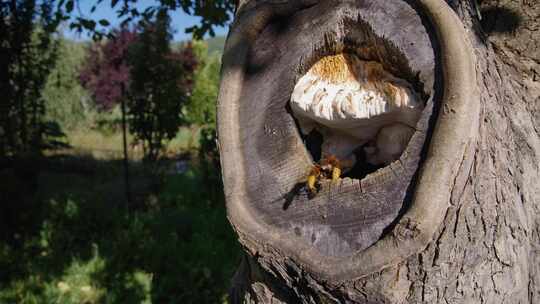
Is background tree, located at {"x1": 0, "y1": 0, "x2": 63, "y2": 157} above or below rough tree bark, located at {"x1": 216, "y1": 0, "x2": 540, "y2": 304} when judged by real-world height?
above

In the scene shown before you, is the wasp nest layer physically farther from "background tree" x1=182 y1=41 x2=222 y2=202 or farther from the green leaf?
A: the green leaf

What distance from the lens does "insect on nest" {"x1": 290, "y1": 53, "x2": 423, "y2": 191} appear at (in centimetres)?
121

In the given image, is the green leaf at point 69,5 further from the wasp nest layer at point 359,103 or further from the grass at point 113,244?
the wasp nest layer at point 359,103

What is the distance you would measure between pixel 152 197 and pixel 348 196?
5.14 m

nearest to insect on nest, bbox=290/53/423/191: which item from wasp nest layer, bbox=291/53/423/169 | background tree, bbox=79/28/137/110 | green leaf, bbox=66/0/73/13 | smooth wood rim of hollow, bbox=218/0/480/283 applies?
wasp nest layer, bbox=291/53/423/169

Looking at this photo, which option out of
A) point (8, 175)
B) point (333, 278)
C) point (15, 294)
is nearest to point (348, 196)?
point (333, 278)

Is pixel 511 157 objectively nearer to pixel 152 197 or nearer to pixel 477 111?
pixel 477 111

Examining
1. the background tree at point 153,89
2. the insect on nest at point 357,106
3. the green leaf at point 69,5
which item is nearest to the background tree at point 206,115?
the background tree at point 153,89

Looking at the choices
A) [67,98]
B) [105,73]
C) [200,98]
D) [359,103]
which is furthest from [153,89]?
[67,98]

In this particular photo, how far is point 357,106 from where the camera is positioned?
48.5 inches

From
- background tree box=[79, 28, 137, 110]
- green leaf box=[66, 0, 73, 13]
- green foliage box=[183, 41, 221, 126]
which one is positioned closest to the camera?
green leaf box=[66, 0, 73, 13]

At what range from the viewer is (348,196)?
3.98ft

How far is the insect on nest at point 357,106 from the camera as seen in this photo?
1.21 m

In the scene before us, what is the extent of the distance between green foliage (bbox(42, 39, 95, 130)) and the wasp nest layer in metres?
12.7
